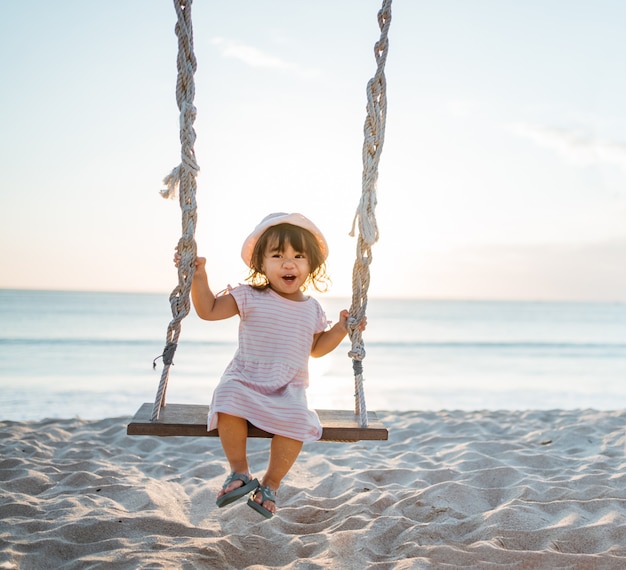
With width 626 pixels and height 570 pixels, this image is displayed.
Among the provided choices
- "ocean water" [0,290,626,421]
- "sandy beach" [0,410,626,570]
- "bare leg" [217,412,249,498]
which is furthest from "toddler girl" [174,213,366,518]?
"ocean water" [0,290,626,421]

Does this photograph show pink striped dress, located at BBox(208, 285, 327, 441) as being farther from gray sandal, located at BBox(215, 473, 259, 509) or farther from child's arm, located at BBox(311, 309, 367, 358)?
gray sandal, located at BBox(215, 473, 259, 509)

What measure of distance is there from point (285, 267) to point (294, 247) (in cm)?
10

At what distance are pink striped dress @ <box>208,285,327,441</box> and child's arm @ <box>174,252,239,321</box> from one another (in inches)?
3.2

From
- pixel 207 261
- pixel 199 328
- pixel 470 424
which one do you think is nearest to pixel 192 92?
pixel 207 261

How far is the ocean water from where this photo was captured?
804cm

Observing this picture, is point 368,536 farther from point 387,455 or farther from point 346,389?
point 346,389

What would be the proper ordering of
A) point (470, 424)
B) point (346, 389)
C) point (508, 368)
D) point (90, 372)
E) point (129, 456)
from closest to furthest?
point (129, 456), point (470, 424), point (346, 389), point (90, 372), point (508, 368)

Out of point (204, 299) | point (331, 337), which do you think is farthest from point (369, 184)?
point (204, 299)

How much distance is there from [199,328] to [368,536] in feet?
60.7

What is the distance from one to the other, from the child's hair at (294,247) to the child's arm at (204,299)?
20 cm

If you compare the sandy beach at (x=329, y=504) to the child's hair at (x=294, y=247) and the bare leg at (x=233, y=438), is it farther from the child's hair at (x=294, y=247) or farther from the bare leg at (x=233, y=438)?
the child's hair at (x=294, y=247)

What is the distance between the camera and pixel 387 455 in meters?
4.37

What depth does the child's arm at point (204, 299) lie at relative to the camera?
275cm

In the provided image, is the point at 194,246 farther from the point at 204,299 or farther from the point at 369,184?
the point at 369,184
